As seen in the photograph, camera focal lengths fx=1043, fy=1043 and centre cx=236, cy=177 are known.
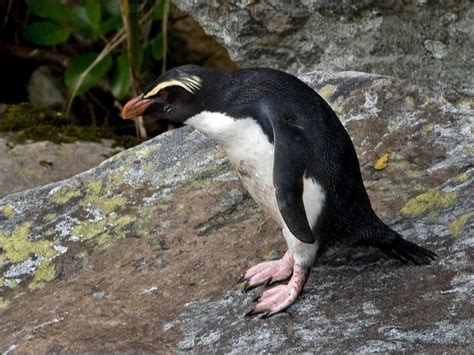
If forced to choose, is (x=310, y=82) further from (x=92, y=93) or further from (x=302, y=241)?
(x=92, y=93)

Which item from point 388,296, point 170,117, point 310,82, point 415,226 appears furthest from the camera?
point 310,82

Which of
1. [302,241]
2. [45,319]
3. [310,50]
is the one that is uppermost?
[310,50]

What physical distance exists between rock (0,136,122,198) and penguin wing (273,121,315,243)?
1.55 m

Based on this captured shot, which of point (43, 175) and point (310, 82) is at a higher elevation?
point (310, 82)

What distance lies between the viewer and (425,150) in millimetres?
2875

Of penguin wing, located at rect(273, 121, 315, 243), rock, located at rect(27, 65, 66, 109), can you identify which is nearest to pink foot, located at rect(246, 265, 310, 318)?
penguin wing, located at rect(273, 121, 315, 243)

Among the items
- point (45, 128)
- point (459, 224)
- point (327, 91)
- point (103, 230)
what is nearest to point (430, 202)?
point (459, 224)

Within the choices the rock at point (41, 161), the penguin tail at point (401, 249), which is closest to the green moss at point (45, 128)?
the rock at point (41, 161)

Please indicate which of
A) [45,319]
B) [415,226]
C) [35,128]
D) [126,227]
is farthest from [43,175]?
[415,226]

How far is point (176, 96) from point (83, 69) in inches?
87.6

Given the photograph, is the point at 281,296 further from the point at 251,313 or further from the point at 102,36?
the point at 102,36

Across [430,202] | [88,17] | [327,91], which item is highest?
[88,17]

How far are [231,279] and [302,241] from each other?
32cm

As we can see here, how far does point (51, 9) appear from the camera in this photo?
4.52m
